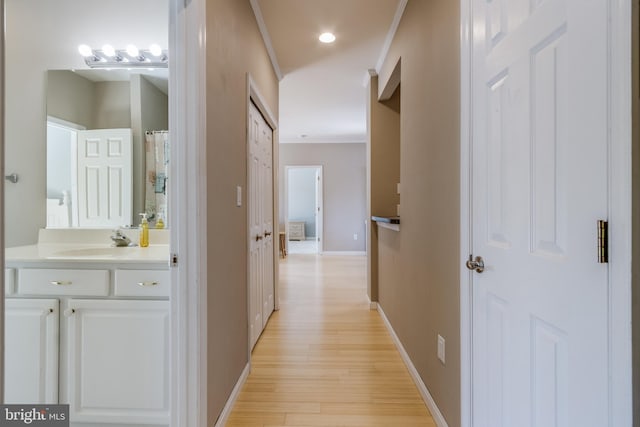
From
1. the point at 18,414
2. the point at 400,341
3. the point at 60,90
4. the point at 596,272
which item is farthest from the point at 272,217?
the point at 596,272

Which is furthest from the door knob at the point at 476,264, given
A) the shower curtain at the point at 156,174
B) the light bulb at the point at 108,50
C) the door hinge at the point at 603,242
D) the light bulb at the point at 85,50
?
the light bulb at the point at 85,50

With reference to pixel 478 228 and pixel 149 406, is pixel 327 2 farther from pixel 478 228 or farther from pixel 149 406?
pixel 149 406

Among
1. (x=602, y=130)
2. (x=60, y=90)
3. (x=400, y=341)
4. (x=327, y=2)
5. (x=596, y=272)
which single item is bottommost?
(x=400, y=341)

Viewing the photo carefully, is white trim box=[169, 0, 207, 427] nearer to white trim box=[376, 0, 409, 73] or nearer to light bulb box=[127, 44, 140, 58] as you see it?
light bulb box=[127, 44, 140, 58]

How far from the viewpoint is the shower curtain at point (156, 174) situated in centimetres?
211

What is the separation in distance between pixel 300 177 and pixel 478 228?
10059 millimetres

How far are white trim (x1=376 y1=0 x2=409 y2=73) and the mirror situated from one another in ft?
5.91

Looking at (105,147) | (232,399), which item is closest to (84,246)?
(105,147)

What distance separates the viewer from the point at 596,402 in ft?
2.19

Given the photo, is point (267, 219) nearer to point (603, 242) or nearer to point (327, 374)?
point (327, 374)

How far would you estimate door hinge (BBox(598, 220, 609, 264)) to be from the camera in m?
0.64

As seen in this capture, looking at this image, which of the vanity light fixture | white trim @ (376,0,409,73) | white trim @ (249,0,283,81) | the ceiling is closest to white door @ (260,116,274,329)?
white trim @ (249,0,283,81)

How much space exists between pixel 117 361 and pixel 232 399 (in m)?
0.64

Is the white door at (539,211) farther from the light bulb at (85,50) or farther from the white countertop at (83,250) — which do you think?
the light bulb at (85,50)
